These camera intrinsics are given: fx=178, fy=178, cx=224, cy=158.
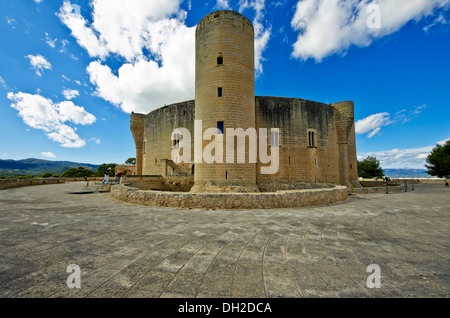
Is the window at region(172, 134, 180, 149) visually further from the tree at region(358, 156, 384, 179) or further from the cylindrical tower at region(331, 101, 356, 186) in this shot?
the tree at region(358, 156, 384, 179)

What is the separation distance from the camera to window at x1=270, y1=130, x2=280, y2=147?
1602 cm

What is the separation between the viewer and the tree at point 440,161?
3045 cm

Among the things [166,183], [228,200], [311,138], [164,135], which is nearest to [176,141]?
[164,135]

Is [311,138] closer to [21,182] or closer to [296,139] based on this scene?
[296,139]

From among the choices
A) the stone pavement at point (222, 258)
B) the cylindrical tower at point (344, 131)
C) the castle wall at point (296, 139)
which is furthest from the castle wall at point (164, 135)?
the cylindrical tower at point (344, 131)

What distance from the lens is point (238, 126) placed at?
1169cm

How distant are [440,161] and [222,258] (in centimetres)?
4714

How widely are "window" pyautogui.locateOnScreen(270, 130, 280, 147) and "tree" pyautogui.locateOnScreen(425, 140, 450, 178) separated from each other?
3550 cm

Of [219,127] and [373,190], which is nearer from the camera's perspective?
[219,127]

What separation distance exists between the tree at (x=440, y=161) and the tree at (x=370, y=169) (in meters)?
7.48

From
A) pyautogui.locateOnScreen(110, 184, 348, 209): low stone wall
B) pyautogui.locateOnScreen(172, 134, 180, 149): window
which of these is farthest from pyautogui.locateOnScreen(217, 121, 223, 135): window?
pyautogui.locateOnScreen(172, 134, 180, 149): window

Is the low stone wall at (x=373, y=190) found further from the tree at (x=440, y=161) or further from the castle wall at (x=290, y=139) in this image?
the tree at (x=440, y=161)
